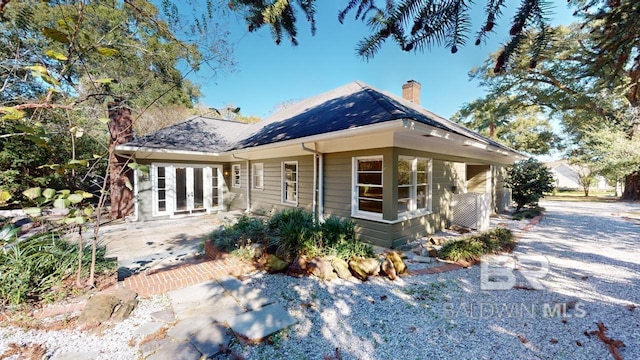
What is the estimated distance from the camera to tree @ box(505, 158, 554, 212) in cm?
969

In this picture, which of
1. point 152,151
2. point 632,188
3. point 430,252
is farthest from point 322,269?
point 632,188

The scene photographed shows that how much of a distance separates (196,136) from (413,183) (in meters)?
9.32

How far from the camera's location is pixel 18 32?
5.14m

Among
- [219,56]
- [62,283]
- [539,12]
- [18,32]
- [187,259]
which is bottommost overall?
[187,259]

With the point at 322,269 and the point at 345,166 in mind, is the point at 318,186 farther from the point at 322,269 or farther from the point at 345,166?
the point at 322,269

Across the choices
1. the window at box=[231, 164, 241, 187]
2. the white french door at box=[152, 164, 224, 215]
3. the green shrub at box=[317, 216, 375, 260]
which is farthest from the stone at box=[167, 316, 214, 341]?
the window at box=[231, 164, 241, 187]

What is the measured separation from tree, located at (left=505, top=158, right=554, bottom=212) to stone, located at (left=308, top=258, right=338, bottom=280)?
1005 centimetres

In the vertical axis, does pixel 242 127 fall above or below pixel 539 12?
above

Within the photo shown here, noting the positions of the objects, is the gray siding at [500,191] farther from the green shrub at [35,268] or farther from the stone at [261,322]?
the green shrub at [35,268]

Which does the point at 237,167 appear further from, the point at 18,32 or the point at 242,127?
the point at 18,32

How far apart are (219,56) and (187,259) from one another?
4362 millimetres

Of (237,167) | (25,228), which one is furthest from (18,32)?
(237,167)

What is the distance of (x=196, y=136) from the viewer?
10914 millimetres

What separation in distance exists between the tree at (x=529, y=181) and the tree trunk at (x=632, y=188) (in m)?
13.4
